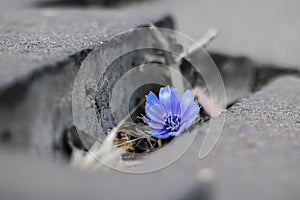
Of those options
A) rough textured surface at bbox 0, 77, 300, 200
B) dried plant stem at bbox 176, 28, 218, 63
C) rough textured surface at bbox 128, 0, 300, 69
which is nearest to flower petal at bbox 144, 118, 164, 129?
rough textured surface at bbox 0, 77, 300, 200

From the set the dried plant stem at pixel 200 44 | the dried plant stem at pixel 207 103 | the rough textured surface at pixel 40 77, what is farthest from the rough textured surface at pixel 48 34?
the dried plant stem at pixel 207 103

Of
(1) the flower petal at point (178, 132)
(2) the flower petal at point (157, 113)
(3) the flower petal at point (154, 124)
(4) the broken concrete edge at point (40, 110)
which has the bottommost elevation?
(1) the flower petal at point (178, 132)

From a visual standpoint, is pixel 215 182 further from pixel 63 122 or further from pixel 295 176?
pixel 63 122

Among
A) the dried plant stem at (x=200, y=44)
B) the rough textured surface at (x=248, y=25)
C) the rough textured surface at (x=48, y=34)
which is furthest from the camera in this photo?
the rough textured surface at (x=248, y=25)

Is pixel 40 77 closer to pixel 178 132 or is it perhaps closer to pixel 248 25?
pixel 178 132

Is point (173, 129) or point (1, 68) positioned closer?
point (1, 68)

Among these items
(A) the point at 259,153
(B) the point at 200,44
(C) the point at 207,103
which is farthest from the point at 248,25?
(A) the point at 259,153

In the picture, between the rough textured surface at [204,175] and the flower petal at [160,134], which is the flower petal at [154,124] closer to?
the flower petal at [160,134]

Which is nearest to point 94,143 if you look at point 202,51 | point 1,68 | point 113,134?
point 113,134
